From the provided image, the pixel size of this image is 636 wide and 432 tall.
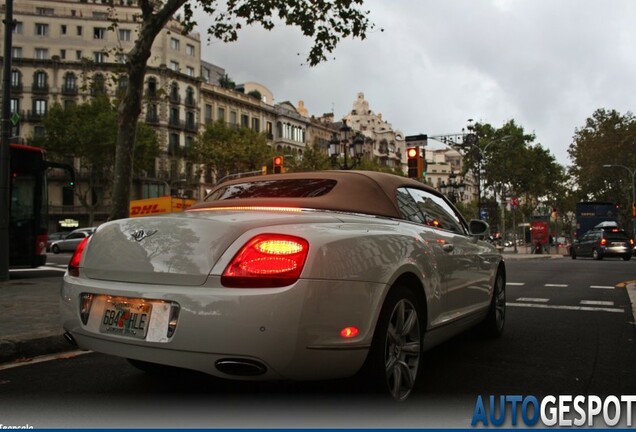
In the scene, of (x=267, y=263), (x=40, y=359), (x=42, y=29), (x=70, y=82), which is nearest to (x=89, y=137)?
(x=70, y=82)

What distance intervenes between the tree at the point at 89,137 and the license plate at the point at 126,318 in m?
43.9

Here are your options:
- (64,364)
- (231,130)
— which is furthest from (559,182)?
(64,364)

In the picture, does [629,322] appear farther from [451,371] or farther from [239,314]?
[239,314]

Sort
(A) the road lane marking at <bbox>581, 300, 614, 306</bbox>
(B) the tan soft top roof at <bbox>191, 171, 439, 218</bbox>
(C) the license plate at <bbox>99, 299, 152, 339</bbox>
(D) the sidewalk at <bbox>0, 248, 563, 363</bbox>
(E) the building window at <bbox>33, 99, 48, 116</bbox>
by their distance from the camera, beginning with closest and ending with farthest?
(C) the license plate at <bbox>99, 299, 152, 339</bbox> → (B) the tan soft top roof at <bbox>191, 171, 439, 218</bbox> → (D) the sidewalk at <bbox>0, 248, 563, 363</bbox> → (A) the road lane marking at <bbox>581, 300, 614, 306</bbox> → (E) the building window at <bbox>33, 99, 48, 116</bbox>

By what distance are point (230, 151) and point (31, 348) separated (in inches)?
1691

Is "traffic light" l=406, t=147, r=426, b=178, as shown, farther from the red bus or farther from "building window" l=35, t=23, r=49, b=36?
"building window" l=35, t=23, r=49, b=36

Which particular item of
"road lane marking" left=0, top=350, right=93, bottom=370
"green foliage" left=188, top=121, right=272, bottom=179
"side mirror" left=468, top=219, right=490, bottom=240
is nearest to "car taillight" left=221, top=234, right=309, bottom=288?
"road lane marking" left=0, top=350, right=93, bottom=370

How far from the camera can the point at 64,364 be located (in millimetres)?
4418

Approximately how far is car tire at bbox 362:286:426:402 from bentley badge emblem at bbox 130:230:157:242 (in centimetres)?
136

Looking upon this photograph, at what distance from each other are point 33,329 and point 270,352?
3.74 metres

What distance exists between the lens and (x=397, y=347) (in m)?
3.25

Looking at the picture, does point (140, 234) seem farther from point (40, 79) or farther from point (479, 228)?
point (40, 79)

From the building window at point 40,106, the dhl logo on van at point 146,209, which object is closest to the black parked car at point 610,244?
the dhl logo on van at point 146,209

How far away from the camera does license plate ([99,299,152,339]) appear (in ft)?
9.43
